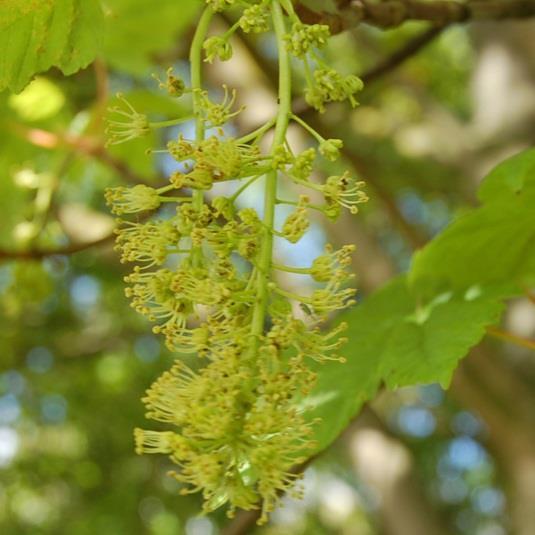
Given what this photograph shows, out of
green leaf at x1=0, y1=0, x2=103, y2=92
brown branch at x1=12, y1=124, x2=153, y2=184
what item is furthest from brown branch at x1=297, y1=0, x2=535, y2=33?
brown branch at x1=12, y1=124, x2=153, y2=184

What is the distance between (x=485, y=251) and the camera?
1.18m

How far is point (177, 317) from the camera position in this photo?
81cm

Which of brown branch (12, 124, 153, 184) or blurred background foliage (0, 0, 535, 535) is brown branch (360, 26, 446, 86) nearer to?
blurred background foliage (0, 0, 535, 535)

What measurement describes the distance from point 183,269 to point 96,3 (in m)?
0.35

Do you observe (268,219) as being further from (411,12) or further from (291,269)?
(411,12)

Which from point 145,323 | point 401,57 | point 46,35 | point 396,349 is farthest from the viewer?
point 145,323

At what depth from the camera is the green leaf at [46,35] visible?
3.04 ft

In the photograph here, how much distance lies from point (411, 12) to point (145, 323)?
304 cm

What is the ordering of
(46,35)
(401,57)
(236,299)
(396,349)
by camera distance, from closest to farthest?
(236,299) → (46,35) → (396,349) → (401,57)

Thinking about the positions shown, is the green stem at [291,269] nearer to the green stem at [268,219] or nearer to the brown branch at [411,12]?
the green stem at [268,219]

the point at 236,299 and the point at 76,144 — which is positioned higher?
the point at 236,299

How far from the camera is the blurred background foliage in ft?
6.06

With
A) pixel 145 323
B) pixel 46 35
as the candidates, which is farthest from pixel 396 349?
pixel 145 323

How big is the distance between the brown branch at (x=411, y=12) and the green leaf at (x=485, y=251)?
0.82ft
